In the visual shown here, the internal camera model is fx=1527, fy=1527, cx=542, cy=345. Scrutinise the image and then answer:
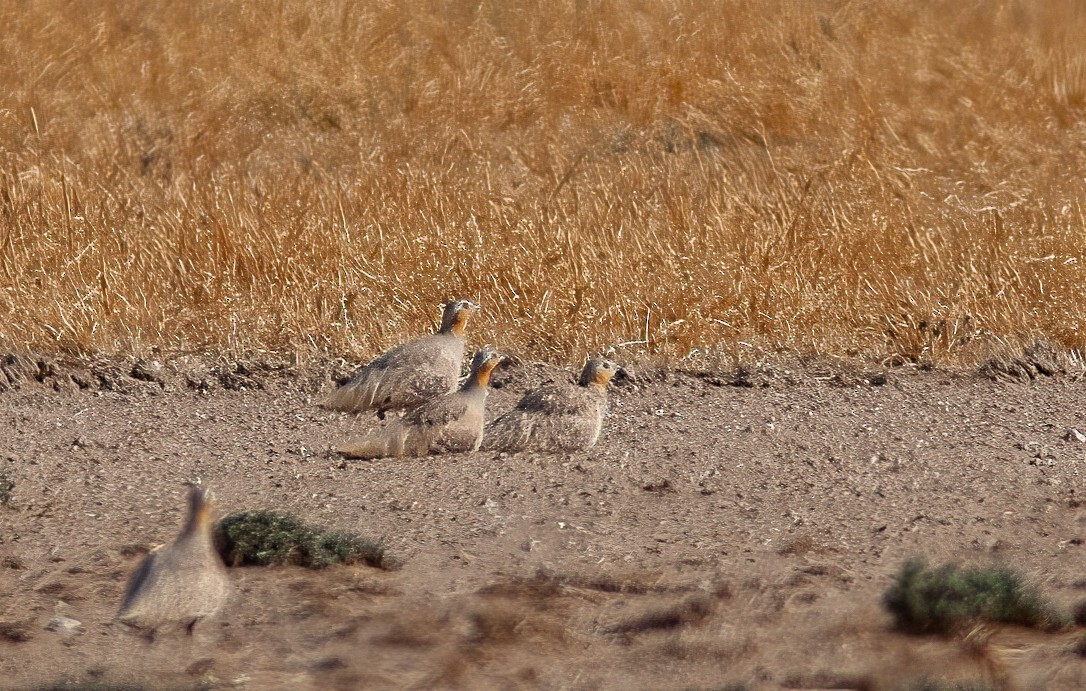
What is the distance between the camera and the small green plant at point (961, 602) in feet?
15.4

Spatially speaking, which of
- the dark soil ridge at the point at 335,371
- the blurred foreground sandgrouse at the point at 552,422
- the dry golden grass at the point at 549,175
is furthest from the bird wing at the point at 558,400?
the dry golden grass at the point at 549,175

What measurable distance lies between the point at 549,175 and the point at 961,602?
19.2 ft

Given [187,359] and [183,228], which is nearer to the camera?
[187,359]

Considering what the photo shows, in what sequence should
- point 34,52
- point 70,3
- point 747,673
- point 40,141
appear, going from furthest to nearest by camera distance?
1. point 70,3
2. point 34,52
3. point 40,141
4. point 747,673

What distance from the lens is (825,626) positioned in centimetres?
476

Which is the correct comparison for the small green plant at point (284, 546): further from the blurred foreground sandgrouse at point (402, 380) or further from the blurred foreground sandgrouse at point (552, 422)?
the blurred foreground sandgrouse at point (402, 380)

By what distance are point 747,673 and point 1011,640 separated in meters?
0.89

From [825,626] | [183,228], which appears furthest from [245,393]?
[825,626]

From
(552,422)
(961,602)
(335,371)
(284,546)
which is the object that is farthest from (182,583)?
(335,371)

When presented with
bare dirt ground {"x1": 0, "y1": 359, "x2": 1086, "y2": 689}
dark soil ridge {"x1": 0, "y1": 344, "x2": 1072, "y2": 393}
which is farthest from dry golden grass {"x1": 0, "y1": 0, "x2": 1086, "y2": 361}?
bare dirt ground {"x1": 0, "y1": 359, "x2": 1086, "y2": 689}

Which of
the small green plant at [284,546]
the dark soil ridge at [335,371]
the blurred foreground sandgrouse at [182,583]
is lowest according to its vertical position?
the dark soil ridge at [335,371]

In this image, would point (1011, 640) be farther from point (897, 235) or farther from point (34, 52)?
point (34, 52)

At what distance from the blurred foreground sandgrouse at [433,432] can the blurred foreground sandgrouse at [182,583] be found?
5.76 ft

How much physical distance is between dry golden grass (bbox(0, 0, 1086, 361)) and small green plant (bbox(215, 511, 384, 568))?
2.35 metres
